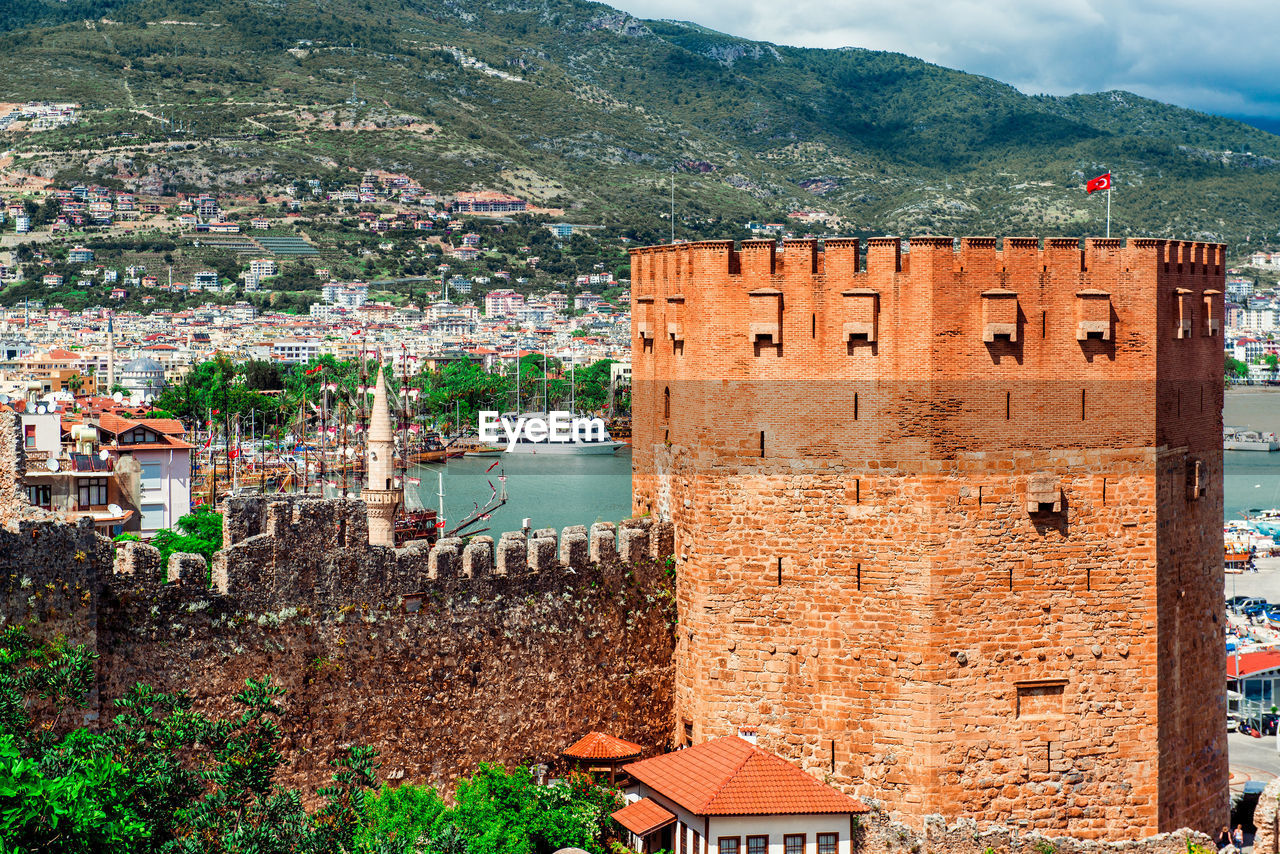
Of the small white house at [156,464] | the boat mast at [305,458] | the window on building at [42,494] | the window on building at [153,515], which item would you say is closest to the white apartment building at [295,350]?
the boat mast at [305,458]

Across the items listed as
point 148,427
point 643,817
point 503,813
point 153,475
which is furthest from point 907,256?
point 148,427

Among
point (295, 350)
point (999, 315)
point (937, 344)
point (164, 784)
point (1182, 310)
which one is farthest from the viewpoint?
point (295, 350)

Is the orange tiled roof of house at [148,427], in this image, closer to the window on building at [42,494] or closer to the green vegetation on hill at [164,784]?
the window on building at [42,494]

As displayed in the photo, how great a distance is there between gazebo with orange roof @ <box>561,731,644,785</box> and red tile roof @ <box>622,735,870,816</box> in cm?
67

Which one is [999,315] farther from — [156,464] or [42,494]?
[156,464]

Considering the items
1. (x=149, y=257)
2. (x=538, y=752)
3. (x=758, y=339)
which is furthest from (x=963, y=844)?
(x=149, y=257)

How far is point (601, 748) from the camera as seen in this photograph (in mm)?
16609

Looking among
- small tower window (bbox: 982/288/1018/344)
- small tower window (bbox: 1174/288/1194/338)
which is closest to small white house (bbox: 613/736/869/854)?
small tower window (bbox: 982/288/1018/344)

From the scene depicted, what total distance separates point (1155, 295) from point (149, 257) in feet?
624

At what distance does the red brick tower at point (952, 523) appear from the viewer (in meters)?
15.3

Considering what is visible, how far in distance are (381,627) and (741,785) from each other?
397 centimetres

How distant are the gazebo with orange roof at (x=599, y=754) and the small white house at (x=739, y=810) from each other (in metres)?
0.72

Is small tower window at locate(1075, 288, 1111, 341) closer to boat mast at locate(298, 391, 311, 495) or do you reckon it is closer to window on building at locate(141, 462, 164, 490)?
boat mast at locate(298, 391, 311, 495)

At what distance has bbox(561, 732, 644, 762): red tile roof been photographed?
54.2 ft
